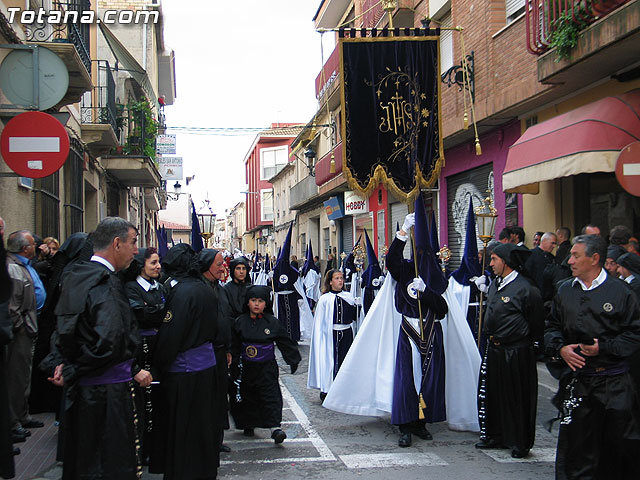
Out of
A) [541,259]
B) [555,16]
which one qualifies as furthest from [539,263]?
[555,16]

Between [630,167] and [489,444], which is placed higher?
[630,167]

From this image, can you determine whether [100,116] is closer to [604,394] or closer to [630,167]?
[630,167]

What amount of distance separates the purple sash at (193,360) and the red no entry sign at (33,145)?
3.18 m

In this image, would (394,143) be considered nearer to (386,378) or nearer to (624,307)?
(386,378)

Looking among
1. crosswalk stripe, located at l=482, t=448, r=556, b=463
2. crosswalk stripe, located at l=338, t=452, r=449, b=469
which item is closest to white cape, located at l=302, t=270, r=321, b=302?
crosswalk stripe, located at l=338, t=452, r=449, b=469

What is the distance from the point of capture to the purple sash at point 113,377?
422 centimetres

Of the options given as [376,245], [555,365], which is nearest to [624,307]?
[555,365]

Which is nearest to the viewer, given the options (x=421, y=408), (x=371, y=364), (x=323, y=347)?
(x=421, y=408)

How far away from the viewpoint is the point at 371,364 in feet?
24.6

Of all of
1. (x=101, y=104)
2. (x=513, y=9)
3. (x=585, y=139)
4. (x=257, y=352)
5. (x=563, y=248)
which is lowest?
(x=257, y=352)

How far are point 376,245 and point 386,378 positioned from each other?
17.3m

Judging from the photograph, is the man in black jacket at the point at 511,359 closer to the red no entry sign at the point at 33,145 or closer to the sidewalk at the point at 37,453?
the sidewalk at the point at 37,453

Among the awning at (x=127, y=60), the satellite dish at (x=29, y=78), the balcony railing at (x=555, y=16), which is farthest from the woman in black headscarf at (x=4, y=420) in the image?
the awning at (x=127, y=60)

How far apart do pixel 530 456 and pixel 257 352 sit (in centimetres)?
278
